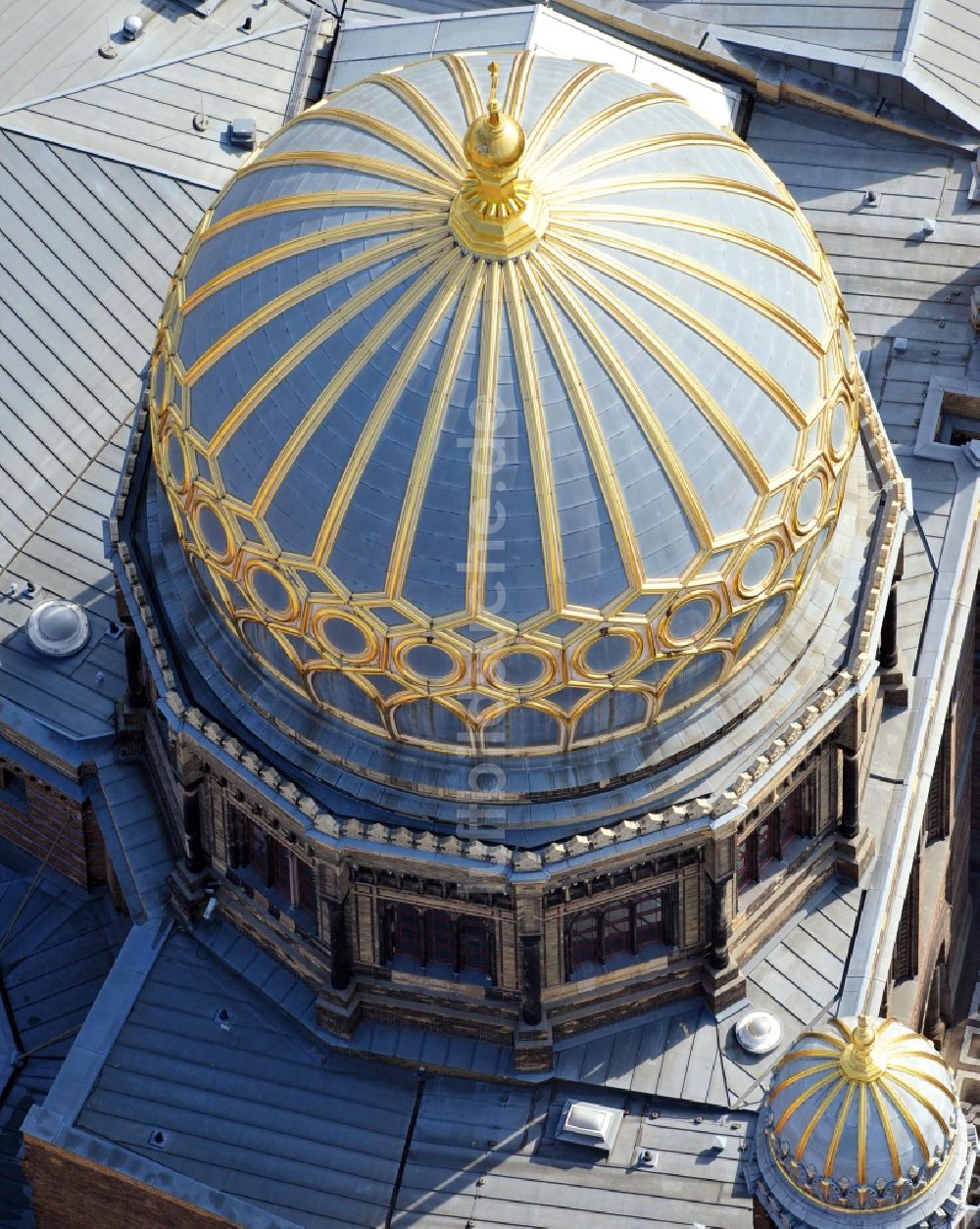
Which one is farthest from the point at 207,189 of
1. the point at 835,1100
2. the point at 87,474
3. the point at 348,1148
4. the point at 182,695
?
the point at 835,1100

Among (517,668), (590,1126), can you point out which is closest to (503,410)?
(517,668)

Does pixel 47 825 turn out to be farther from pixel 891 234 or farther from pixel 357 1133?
pixel 891 234

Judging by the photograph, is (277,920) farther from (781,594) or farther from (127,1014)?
(781,594)

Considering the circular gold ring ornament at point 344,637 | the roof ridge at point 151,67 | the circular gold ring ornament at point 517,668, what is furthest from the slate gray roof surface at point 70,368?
the circular gold ring ornament at point 517,668

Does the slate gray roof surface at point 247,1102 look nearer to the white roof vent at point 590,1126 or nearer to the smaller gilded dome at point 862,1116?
the white roof vent at point 590,1126

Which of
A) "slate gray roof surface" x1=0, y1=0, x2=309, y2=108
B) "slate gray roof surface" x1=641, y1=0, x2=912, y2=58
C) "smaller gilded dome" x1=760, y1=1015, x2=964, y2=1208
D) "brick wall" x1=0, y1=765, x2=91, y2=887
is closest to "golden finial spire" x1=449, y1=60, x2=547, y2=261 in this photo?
"smaller gilded dome" x1=760, y1=1015, x2=964, y2=1208

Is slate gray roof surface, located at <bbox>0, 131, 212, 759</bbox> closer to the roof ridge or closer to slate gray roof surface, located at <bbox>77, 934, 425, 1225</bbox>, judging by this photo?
the roof ridge
